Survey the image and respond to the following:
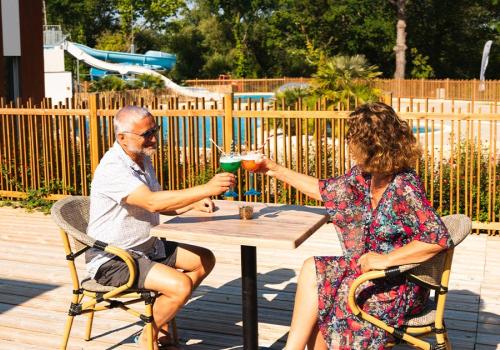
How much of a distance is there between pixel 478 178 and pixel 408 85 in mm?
30832

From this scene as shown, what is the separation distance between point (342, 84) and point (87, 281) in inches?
504

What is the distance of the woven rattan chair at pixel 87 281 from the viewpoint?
3.85 meters

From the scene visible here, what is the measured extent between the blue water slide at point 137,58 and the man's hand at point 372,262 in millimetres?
48924

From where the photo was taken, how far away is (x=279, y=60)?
54.9 m

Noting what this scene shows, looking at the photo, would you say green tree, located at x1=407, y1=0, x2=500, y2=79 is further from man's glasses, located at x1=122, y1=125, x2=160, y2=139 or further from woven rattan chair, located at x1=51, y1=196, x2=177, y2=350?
man's glasses, located at x1=122, y1=125, x2=160, y2=139

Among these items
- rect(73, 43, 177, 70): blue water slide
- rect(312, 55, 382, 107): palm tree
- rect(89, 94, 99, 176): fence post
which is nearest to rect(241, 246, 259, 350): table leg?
rect(89, 94, 99, 176): fence post

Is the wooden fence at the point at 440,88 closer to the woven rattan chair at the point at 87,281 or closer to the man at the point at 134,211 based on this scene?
the woven rattan chair at the point at 87,281

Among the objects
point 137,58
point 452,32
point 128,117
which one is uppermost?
point 452,32

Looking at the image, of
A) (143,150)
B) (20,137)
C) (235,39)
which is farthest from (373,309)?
(235,39)

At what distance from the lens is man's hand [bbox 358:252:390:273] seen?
10.7ft

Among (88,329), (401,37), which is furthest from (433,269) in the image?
(401,37)

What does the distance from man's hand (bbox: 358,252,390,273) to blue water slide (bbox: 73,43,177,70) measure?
48.9 metres

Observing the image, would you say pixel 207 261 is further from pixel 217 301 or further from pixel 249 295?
pixel 217 301

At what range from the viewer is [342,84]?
53.5 feet
